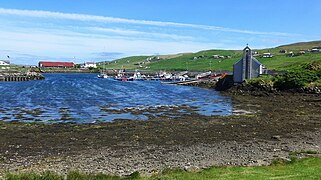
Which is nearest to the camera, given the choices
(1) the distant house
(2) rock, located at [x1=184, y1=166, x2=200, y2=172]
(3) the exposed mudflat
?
(2) rock, located at [x1=184, y1=166, x2=200, y2=172]

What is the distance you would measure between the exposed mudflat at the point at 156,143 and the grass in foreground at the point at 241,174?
5.92 feet

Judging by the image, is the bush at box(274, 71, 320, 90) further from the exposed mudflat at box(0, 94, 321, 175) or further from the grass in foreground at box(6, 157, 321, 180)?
the grass in foreground at box(6, 157, 321, 180)

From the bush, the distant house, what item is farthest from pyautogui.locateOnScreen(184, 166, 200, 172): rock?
the distant house

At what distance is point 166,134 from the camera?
98.6 feet

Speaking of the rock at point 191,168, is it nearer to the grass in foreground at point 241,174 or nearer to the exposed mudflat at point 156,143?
the exposed mudflat at point 156,143

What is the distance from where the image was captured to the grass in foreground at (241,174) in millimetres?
15055

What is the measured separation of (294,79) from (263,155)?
51.8 m

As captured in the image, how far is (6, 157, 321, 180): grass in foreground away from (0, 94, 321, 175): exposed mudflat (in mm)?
1803

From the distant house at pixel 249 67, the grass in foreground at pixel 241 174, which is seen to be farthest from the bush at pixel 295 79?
the grass in foreground at pixel 241 174

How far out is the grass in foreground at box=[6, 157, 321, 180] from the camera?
593 inches

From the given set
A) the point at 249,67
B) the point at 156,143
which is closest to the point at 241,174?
the point at 156,143

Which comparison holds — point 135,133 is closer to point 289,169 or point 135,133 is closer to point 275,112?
point 289,169

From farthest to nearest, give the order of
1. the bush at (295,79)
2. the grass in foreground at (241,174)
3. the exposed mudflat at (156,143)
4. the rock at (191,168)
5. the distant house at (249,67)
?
the distant house at (249,67)
the bush at (295,79)
the exposed mudflat at (156,143)
the rock at (191,168)
the grass in foreground at (241,174)

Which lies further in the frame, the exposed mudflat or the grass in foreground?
the exposed mudflat
